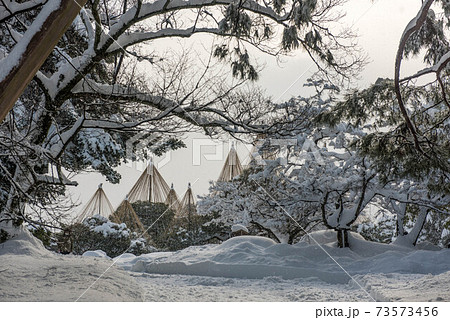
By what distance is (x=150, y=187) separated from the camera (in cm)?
1309

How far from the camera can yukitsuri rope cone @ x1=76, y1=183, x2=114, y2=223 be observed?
470 inches

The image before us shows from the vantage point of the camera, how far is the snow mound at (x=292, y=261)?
7.28 metres

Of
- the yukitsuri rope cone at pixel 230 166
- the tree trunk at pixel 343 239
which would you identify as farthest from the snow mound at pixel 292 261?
the yukitsuri rope cone at pixel 230 166

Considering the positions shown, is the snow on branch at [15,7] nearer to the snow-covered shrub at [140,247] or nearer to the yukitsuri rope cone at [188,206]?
the snow-covered shrub at [140,247]

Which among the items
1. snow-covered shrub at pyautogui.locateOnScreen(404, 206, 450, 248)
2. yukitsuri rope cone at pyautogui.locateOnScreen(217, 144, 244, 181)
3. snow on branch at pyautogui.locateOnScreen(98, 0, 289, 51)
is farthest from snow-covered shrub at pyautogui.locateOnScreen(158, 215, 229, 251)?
snow on branch at pyautogui.locateOnScreen(98, 0, 289, 51)

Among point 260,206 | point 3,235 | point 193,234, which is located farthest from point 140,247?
point 3,235

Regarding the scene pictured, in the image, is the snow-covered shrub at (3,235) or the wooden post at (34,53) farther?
the snow-covered shrub at (3,235)

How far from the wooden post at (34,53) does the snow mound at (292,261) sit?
17.8ft

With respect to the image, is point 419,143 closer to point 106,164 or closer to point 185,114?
point 185,114

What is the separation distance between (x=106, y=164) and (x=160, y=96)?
3.65m

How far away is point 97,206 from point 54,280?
26.5 feet

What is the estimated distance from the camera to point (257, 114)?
6555mm

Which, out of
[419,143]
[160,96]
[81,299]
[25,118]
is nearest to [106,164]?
[25,118]

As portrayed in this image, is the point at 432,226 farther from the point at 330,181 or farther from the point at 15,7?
the point at 15,7
